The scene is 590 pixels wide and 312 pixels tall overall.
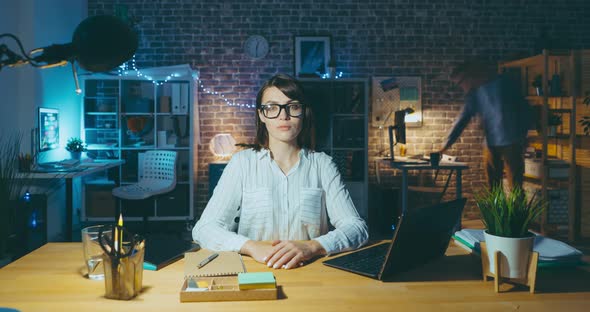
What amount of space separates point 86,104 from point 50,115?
75cm

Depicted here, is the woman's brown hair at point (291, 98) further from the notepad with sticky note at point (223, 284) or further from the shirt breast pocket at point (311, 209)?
the notepad with sticky note at point (223, 284)

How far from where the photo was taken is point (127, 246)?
1257 mm

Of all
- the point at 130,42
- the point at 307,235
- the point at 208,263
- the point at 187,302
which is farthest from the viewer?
the point at 307,235

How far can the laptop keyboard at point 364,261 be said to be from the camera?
1.44m

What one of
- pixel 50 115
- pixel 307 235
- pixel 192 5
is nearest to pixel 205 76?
pixel 192 5

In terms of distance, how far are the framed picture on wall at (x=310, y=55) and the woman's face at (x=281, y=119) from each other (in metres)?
3.98

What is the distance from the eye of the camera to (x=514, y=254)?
1.26 metres

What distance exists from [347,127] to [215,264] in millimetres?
4466

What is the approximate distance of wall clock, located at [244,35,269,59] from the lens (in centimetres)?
601

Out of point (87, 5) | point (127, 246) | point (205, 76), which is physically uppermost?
point (87, 5)

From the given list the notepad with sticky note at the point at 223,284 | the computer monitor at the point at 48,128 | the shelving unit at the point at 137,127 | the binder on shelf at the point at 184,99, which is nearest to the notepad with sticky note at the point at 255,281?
the notepad with sticky note at the point at 223,284

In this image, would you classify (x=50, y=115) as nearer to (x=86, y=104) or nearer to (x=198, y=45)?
(x=86, y=104)

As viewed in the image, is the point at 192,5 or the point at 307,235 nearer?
the point at 307,235

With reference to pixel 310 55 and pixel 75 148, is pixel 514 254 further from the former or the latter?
pixel 310 55
